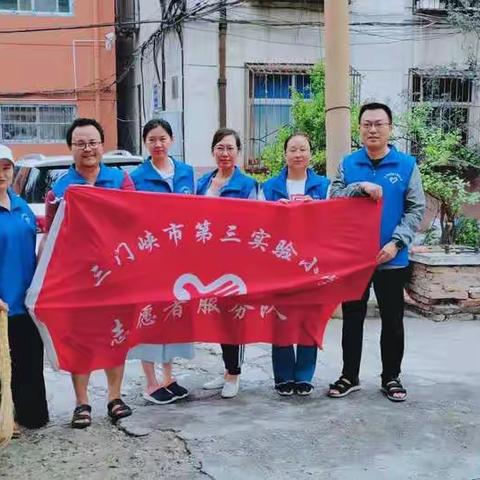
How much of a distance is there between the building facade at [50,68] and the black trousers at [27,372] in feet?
36.7

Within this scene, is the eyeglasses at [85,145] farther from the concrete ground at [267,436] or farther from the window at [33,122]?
the window at [33,122]

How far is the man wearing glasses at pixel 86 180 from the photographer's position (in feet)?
11.9

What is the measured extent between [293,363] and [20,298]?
171 centimetres

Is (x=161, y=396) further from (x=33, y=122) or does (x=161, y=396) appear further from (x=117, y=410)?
(x=33, y=122)

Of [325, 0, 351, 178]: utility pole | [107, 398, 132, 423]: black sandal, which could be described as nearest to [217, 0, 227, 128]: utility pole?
[325, 0, 351, 178]: utility pole

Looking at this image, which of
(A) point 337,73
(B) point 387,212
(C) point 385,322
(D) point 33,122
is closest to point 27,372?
(C) point 385,322

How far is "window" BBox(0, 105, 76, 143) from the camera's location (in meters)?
14.0

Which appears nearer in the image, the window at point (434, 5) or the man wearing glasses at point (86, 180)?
the man wearing glasses at point (86, 180)

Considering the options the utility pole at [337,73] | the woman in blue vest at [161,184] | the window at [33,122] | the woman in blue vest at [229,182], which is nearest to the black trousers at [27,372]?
the woman in blue vest at [161,184]

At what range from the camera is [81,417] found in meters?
3.69

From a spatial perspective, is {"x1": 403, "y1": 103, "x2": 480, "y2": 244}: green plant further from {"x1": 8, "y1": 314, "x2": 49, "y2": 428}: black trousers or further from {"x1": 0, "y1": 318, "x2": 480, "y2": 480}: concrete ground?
{"x1": 8, "y1": 314, "x2": 49, "y2": 428}: black trousers

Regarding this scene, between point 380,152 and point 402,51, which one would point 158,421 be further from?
point 402,51

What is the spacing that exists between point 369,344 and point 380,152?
1984 mm

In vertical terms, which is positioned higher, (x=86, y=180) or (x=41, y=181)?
(x=86, y=180)
